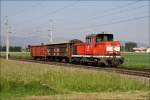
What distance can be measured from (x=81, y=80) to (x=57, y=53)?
32.4 meters

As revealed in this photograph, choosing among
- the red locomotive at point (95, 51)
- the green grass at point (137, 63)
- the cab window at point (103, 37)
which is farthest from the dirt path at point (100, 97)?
the cab window at point (103, 37)

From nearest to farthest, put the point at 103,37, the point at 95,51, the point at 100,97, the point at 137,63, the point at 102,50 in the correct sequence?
the point at 100,97 < the point at 102,50 < the point at 95,51 < the point at 103,37 < the point at 137,63

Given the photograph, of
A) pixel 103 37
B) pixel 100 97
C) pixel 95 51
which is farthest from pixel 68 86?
pixel 103 37

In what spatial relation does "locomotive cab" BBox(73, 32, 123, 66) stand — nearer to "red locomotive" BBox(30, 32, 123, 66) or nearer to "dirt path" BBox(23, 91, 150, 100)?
"red locomotive" BBox(30, 32, 123, 66)

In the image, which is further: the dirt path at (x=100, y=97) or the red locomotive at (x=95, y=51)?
the red locomotive at (x=95, y=51)

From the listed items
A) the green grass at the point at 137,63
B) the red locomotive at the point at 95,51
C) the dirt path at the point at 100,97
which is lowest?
the dirt path at the point at 100,97

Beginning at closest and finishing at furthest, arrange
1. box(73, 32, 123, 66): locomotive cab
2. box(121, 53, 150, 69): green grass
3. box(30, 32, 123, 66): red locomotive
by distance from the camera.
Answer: box(73, 32, 123, 66): locomotive cab
box(30, 32, 123, 66): red locomotive
box(121, 53, 150, 69): green grass

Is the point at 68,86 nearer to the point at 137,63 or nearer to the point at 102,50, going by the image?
the point at 102,50

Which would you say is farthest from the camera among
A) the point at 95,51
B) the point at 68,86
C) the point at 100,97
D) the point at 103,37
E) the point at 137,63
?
the point at 137,63

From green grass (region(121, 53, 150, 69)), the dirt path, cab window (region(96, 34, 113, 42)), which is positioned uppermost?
cab window (region(96, 34, 113, 42))

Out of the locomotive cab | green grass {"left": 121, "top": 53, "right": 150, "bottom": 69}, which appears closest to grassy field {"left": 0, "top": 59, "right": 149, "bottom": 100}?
the locomotive cab

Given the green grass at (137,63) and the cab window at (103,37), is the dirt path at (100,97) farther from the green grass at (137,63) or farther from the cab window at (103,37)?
the cab window at (103,37)

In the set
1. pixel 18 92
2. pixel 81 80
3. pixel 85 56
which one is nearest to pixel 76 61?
pixel 85 56

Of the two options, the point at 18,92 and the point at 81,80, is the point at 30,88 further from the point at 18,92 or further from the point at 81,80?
the point at 81,80
